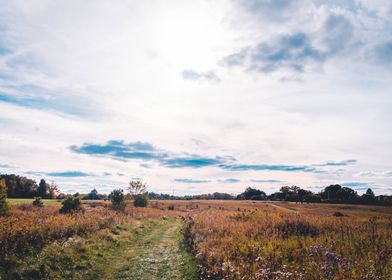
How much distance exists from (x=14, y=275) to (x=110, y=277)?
3.24m

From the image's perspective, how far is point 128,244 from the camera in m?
17.6

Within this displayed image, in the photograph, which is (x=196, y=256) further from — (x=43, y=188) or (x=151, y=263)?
(x=43, y=188)

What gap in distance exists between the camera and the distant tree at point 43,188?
114750mm

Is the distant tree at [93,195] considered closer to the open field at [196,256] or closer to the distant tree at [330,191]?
the distant tree at [330,191]

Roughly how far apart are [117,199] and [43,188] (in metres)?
95.8

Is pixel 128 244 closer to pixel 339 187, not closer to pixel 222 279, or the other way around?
pixel 222 279

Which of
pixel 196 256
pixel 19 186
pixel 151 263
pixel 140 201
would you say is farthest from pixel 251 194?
pixel 196 256

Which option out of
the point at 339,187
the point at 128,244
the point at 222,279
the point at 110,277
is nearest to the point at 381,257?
the point at 222,279

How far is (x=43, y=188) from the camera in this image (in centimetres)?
11850

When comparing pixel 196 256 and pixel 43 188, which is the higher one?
pixel 196 256

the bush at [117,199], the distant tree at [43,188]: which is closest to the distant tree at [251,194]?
the distant tree at [43,188]

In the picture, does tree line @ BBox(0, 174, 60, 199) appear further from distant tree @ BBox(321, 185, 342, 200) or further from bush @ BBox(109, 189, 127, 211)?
distant tree @ BBox(321, 185, 342, 200)

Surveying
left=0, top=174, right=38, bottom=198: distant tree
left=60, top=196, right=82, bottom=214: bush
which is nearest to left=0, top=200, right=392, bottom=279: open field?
left=60, top=196, right=82, bottom=214: bush

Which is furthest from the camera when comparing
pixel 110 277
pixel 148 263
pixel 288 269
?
pixel 148 263
